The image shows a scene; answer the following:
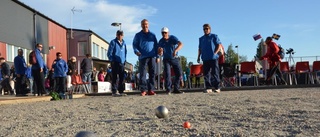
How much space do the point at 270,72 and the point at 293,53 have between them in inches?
349

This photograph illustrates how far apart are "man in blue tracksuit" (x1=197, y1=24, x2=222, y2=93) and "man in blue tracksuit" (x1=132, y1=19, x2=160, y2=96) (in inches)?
52.7

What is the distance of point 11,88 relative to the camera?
15.3m

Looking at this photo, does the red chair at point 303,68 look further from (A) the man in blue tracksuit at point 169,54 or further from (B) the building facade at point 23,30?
(B) the building facade at point 23,30

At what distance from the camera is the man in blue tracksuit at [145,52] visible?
869 cm

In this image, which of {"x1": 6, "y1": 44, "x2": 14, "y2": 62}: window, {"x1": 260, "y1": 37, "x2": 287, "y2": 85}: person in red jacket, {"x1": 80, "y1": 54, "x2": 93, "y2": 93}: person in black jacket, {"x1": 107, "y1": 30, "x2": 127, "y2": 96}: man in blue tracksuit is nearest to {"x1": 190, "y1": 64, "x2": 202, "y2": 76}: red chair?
{"x1": 260, "y1": 37, "x2": 287, "y2": 85}: person in red jacket

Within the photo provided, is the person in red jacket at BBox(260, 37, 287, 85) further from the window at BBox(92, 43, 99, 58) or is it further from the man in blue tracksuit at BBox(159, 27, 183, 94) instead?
the window at BBox(92, 43, 99, 58)

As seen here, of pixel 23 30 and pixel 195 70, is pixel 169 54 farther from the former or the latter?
pixel 23 30

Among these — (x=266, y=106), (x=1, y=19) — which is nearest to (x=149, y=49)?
(x=266, y=106)

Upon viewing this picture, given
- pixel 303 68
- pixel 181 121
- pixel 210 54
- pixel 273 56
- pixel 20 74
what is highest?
pixel 273 56

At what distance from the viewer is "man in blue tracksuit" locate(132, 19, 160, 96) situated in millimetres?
8688

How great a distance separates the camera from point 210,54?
9.17 m

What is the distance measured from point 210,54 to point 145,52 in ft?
5.61

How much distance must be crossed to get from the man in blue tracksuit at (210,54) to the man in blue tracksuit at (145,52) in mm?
1339

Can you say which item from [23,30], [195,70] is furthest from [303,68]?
[23,30]
